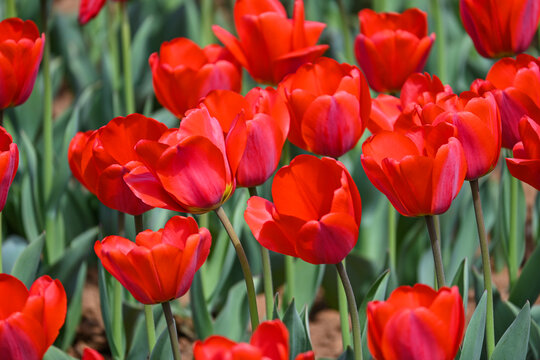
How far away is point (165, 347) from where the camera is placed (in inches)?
40.3

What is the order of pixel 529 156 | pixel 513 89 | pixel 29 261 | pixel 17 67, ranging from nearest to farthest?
pixel 529 156 → pixel 513 89 → pixel 17 67 → pixel 29 261

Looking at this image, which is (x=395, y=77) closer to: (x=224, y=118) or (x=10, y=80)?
(x=224, y=118)

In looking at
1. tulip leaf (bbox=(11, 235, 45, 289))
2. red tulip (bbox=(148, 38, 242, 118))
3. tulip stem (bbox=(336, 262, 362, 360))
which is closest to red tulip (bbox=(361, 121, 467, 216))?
tulip stem (bbox=(336, 262, 362, 360))

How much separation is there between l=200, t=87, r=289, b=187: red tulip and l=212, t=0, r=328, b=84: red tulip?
22cm

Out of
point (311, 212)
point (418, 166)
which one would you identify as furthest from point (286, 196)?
point (418, 166)

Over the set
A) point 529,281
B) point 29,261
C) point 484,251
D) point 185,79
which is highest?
point 185,79

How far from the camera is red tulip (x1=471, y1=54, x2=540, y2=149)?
1015mm

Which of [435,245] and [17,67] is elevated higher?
[17,67]

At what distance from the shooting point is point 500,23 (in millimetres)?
1270

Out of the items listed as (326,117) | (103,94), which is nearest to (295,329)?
(326,117)

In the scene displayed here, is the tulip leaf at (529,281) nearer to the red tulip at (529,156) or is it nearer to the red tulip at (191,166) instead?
the red tulip at (529,156)

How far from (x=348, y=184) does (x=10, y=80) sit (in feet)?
2.04

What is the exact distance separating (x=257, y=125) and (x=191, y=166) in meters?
0.14

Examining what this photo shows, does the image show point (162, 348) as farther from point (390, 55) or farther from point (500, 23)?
point (500, 23)
